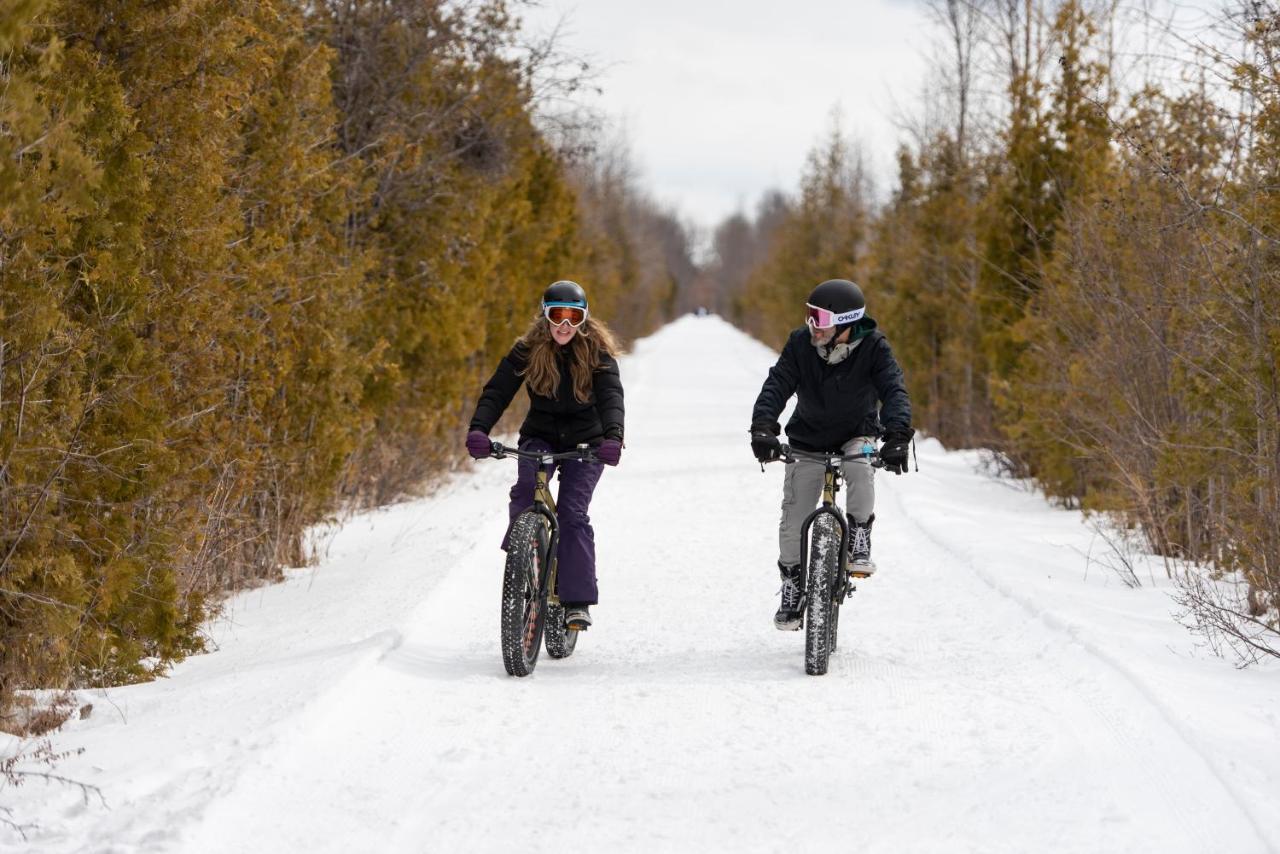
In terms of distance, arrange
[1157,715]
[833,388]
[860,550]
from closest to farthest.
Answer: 1. [1157,715]
2. [833,388]
3. [860,550]

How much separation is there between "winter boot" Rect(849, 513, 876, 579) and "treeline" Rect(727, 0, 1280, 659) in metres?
1.72

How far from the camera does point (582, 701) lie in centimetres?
627

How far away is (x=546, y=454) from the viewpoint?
6.70 metres

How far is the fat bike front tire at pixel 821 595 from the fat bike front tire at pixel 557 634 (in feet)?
4.35

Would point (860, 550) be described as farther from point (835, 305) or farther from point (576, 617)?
point (576, 617)

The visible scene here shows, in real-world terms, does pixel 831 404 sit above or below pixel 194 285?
below

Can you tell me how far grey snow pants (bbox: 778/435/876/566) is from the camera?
7164 millimetres

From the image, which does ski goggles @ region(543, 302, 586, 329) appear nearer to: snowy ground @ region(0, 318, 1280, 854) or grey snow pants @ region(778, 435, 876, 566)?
grey snow pants @ region(778, 435, 876, 566)

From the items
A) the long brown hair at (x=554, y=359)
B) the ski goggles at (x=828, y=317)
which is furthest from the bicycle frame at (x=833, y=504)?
the long brown hair at (x=554, y=359)

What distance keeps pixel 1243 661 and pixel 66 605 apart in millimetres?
5613

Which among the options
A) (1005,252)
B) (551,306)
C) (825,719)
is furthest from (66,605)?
(1005,252)

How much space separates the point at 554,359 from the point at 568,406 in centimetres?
26

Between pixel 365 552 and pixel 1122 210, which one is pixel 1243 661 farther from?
pixel 365 552

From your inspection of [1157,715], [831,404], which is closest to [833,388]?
[831,404]
